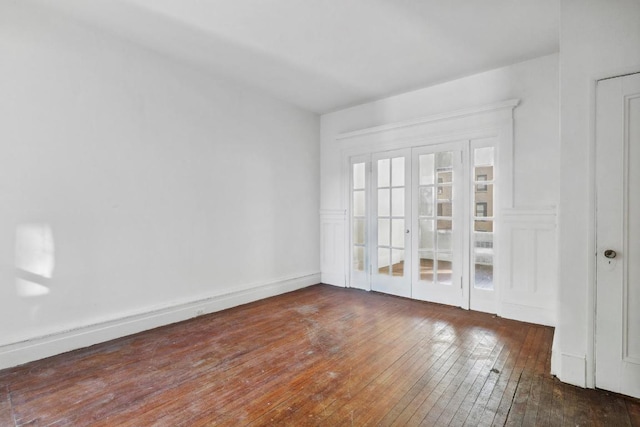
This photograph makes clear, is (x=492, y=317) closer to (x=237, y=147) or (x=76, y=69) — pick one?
(x=237, y=147)

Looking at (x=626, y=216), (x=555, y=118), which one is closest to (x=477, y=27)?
(x=555, y=118)

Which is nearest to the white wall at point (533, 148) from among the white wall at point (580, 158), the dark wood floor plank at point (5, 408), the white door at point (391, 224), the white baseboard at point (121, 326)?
the white door at point (391, 224)

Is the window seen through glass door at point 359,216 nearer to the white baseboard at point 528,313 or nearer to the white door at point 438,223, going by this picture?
the white door at point 438,223

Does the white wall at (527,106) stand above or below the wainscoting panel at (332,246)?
above

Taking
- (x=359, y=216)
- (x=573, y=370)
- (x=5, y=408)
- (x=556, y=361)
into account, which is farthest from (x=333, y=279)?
(x=5, y=408)

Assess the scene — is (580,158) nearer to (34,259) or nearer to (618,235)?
(618,235)

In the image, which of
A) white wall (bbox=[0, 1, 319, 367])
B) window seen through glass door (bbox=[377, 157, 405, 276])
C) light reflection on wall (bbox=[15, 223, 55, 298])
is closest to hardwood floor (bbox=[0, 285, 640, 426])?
white wall (bbox=[0, 1, 319, 367])

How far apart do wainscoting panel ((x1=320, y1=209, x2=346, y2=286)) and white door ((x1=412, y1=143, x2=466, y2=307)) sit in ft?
3.93

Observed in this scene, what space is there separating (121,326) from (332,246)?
305cm

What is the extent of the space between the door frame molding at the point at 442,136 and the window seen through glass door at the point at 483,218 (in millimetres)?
105

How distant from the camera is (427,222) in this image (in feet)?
13.9

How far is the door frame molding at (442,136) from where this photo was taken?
3.58 metres

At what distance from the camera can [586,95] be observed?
7.32 feet

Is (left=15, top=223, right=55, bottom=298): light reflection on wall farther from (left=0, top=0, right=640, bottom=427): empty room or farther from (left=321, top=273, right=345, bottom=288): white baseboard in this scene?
(left=321, top=273, right=345, bottom=288): white baseboard
